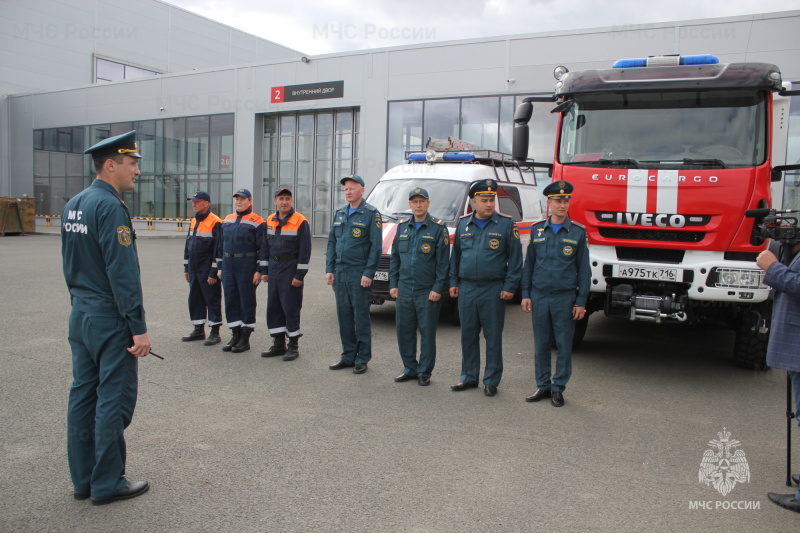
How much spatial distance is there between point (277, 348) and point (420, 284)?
205 centimetres

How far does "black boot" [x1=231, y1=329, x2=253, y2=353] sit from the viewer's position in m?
7.19

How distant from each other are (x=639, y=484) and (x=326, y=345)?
4.49 m

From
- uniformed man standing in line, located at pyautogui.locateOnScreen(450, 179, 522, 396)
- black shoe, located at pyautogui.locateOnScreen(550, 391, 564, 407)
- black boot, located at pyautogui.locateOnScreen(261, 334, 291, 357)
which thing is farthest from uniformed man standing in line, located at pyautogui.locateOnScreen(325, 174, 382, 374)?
black shoe, located at pyautogui.locateOnScreen(550, 391, 564, 407)

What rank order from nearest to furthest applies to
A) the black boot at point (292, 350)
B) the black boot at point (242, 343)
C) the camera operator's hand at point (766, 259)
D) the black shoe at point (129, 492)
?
1. the black shoe at point (129, 492)
2. the camera operator's hand at point (766, 259)
3. the black boot at point (292, 350)
4. the black boot at point (242, 343)

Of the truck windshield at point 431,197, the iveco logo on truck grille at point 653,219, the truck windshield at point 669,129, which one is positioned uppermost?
the truck windshield at point 669,129

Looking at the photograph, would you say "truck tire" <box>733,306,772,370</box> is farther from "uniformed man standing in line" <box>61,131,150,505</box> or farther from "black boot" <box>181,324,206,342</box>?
"black boot" <box>181,324,206,342</box>

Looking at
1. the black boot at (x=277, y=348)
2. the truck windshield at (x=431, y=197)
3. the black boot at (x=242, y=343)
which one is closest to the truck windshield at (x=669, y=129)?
the truck windshield at (x=431, y=197)

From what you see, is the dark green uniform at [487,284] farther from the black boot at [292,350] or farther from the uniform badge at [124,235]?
the uniform badge at [124,235]

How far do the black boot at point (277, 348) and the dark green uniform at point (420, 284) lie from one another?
65.6 inches

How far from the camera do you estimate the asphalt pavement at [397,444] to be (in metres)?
3.41

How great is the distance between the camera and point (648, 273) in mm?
6250

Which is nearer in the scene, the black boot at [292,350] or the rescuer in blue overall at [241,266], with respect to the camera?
the black boot at [292,350]

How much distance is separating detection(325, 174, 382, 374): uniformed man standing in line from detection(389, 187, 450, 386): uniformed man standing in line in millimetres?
423

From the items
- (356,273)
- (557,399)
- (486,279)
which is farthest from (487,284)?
(356,273)
